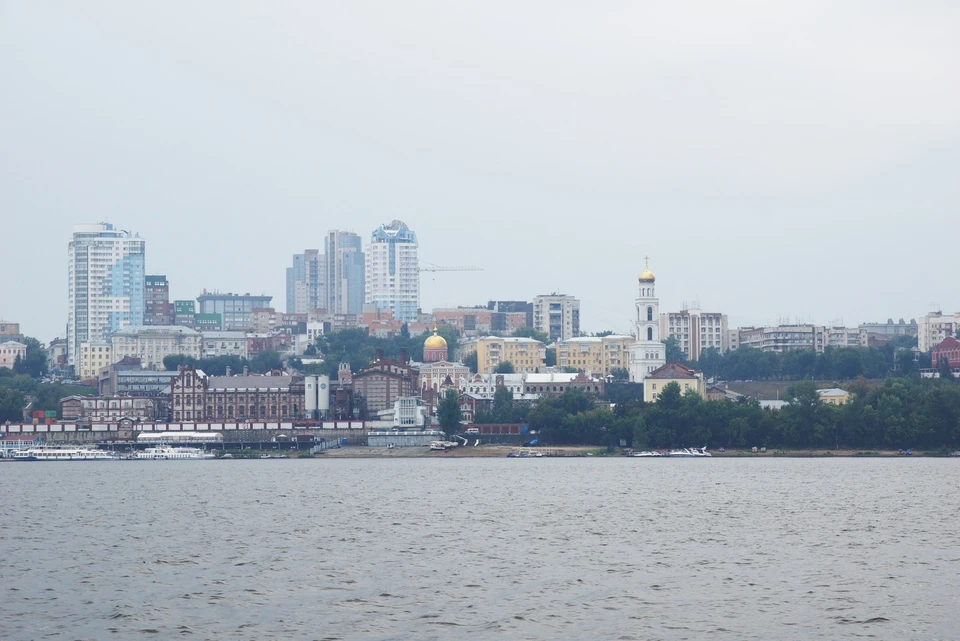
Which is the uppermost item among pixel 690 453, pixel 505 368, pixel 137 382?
pixel 505 368

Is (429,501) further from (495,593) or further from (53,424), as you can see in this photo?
(53,424)

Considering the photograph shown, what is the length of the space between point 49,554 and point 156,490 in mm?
34228

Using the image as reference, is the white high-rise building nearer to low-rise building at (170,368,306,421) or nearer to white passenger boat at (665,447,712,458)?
low-rise building at (170,368,306,421)

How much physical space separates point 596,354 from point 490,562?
155 m

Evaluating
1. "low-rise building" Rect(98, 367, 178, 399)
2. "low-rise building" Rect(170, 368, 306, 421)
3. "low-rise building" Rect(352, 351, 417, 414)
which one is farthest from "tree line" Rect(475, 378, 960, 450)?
"low-rise building" Rect(98, 367, 178, 399)

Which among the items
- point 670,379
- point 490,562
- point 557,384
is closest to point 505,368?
point 557,384

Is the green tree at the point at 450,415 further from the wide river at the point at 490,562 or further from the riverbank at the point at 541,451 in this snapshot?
the wide river at the point at 490,562

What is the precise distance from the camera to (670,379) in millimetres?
152750

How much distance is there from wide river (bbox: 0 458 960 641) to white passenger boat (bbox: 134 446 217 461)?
183 feet

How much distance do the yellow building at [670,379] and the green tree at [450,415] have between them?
866 inches

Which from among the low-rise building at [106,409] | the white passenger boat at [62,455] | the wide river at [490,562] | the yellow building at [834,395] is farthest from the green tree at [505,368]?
the wide river at [490,562]

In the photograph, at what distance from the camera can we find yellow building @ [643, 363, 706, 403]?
498 feet

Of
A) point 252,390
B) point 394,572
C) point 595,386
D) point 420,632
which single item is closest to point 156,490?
point 394,572

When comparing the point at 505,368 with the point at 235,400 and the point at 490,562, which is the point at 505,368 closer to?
the point at 235,400
